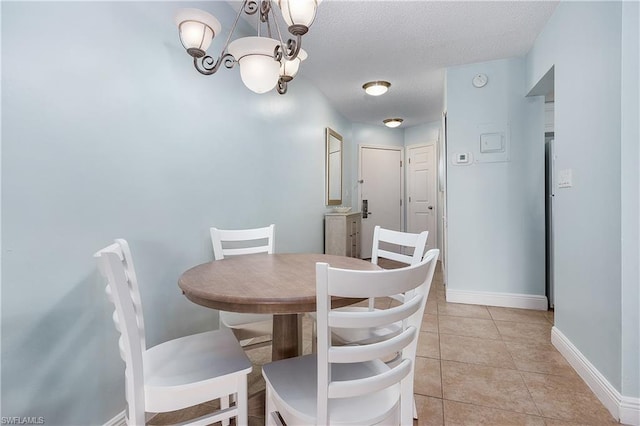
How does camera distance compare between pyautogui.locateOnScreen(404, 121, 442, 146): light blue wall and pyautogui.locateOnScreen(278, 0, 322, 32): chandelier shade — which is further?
pyautogui.locateOnScreen(404, 121, 442, 146): light blue wall

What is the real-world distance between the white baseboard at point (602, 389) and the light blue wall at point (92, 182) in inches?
88.3

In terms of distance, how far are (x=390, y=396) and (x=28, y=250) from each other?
1.34 m

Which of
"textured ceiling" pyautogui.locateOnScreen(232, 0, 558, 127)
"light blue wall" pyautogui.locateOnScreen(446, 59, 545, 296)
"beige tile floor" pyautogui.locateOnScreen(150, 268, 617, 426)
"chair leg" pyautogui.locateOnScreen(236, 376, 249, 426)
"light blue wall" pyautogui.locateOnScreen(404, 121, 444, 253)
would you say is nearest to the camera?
"chair leg" pyautogui.locateOnScreen(236, 376, 249, 426)

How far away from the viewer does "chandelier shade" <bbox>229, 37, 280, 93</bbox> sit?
1384 mm

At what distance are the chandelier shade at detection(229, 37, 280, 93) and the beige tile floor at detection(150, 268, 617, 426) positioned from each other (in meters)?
1.57

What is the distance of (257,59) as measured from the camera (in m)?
1.40

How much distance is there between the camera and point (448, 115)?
320 cm

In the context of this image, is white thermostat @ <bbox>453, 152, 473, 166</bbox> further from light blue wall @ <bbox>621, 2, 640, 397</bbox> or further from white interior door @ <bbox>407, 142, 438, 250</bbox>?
white interior door @ <bbox>407, 142, 438, 250</bbox>

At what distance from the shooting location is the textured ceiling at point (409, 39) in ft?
7.22

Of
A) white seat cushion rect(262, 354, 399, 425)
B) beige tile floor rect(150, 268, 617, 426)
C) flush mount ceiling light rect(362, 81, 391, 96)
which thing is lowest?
beige tile floor rect(150, 268, 617, 426)

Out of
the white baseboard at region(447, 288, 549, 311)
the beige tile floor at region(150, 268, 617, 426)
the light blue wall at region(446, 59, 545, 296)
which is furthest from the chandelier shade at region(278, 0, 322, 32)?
the white baseboard at region(447, 288, 549, 311)

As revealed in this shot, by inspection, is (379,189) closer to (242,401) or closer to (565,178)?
(565,178)

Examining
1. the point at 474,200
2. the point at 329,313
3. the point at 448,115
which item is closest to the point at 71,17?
the point at 329,313

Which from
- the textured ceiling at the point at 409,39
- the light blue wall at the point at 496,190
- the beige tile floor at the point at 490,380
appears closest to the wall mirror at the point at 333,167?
the textured ceiling at the point at 409,39
